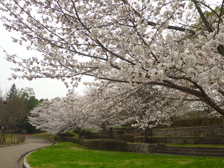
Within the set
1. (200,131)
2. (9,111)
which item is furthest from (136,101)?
(9,111)

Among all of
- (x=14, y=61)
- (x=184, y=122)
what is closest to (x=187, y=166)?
(x=14, y=61)

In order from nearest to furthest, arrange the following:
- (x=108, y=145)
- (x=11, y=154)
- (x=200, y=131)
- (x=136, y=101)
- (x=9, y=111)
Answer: (x=136, y=101) → (x=11, y=154) → (x=200, y=131) → (x=108, y=145) → (x=9, y=111)

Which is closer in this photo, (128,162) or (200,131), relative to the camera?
(128,162)

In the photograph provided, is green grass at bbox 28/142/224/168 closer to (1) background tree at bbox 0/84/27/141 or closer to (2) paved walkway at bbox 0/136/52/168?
(2) paved walkway at bbox 0/136/52/168

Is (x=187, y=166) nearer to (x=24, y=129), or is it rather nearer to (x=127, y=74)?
(x=127, y=74)

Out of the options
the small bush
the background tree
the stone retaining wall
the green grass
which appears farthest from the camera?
the background tree

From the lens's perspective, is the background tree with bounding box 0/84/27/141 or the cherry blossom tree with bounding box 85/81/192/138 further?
the background tree with bounding box 0/84/27/141

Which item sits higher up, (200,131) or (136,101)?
(136,101)

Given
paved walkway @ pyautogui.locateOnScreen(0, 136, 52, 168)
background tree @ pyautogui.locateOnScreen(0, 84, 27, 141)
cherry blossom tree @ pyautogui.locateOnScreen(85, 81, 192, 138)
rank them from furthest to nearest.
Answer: background tree @ pyautogui.locateOnScreen(0, 84, 27, 141) → paved walkway @ pyautogui.locateOnScreen(0, 136, 52, 168) → cherry blossom tree @ pyautogui.locateOnScreen(85, 81, 192, 138)

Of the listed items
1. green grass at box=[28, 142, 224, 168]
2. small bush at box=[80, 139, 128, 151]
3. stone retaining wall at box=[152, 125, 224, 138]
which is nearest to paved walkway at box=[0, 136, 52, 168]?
green grass at box=[28, 142, 224, 168]

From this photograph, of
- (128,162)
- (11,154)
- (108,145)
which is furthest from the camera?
(108,145)

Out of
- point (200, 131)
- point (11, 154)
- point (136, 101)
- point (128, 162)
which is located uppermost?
point (136, 101)

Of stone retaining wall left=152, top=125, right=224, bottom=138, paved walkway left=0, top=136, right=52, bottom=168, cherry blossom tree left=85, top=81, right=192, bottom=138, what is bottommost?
paved walkway left=0, top=136, right=52, bottom=168

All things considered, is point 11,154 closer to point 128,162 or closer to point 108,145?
point 108,145
